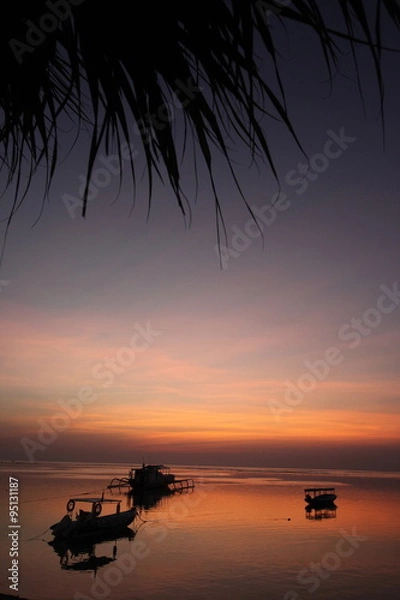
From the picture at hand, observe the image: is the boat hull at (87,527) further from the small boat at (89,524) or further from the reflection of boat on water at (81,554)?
the reflection of boat on water at (81,554)

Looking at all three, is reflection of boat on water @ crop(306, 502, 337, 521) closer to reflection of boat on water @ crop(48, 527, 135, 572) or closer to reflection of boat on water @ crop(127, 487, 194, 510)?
reflection of boat on water @ crop(127, 487, 194, 510)

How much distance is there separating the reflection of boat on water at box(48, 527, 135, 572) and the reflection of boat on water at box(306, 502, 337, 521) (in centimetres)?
1736

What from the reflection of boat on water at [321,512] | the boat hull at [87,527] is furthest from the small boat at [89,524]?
the reflection of boat on water at [321,512]

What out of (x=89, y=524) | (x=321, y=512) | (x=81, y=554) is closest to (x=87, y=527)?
(x=89, y=524)

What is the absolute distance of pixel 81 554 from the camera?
22.8 m

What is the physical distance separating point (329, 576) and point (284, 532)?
419 inches

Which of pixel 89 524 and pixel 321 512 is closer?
pixel 89 524

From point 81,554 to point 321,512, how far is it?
2480 centimetres

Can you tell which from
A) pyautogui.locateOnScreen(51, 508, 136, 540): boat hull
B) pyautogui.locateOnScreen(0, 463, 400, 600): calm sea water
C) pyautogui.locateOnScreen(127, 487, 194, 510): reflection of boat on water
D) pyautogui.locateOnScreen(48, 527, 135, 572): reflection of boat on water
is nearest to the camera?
pyautogui.locateOnScreen(0, 463, 400, 600): calm sea water

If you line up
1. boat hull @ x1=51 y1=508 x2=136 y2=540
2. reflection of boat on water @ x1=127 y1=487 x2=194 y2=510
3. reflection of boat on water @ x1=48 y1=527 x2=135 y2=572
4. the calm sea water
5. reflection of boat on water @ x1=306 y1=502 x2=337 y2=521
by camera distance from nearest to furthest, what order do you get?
the calm sea water, reflection of boat on water @ x1=48 y1=527 x2=135 y2=572, boat hull @ x1=51 y1=508 x2=136 y2=540, reflection of boat on water @ x1=306 y1=502 x2=337 y2=521, reflection of boat on water @ x1=127 y1=487 x2=194 y2=510

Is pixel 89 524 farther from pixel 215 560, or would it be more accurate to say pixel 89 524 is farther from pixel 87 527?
pixel 215 560

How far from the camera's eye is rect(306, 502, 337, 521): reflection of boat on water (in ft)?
128

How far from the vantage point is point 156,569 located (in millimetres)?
20594

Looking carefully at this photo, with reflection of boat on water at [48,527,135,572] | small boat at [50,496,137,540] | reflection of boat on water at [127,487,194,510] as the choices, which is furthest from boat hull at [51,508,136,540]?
reflection of boat on water at [127,487,194,510]
